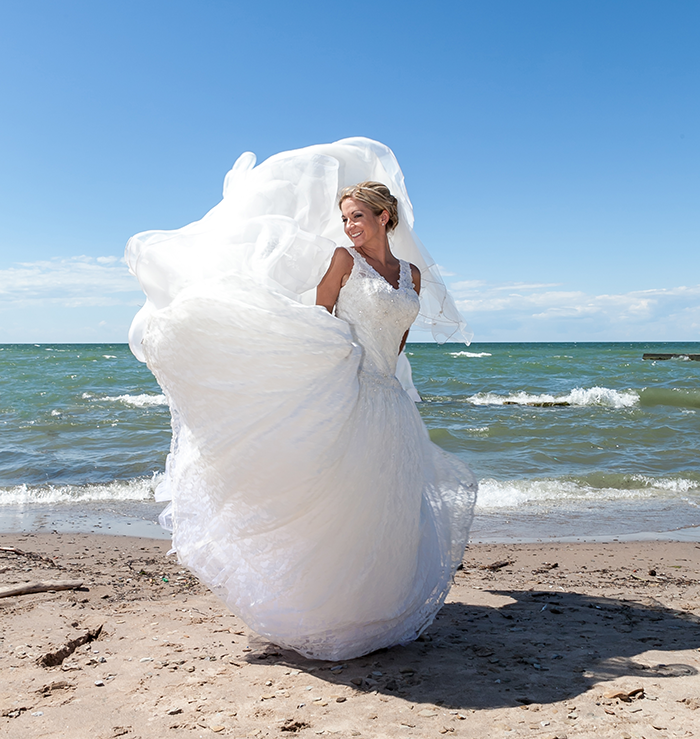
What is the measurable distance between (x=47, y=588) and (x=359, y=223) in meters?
3.33

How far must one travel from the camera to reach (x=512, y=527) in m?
6.89

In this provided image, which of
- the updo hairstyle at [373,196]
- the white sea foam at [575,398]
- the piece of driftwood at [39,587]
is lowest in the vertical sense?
the piece of driftwood at [39,587]

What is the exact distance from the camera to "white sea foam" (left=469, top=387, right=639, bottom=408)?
62.2 feet

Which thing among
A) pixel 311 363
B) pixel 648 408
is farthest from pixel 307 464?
pixel 648 408

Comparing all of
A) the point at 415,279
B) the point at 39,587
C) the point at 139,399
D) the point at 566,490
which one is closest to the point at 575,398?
the point at 566,490

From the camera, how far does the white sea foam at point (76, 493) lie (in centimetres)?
791

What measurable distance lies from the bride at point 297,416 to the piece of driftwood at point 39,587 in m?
1.66

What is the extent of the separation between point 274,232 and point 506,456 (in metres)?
8.26

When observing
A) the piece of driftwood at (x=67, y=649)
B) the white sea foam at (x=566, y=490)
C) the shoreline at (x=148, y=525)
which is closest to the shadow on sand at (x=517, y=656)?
the piece of driftwood at (x=67, y=649)

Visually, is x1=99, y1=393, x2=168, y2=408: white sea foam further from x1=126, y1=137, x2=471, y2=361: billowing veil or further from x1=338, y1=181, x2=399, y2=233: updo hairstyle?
x1=338, y1=181, x2=399, y2=233: updo hairstyle

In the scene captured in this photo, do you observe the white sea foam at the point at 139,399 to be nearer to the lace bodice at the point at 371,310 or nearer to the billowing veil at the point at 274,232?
the billowing veil at the point at 274,232

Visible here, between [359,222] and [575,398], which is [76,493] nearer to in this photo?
[359,222]

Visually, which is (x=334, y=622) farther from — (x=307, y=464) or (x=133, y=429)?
(x=133, y=429)

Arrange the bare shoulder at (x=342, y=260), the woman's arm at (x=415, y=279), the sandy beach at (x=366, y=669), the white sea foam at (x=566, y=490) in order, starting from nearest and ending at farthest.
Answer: the sandy beach at (x=366, y=669) → the bare shoulder at (x=342, y=260) → the woman's arm at (x=415, y=279) → the white sea foam at (x=566, y=490)
